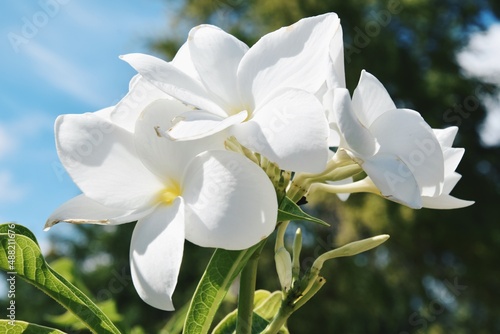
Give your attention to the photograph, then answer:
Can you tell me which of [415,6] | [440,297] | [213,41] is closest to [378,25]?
[415,6]

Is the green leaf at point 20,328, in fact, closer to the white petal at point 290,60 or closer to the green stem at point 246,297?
the green stem at point 246,297

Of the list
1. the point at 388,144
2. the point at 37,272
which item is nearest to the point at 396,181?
the point at 388,144

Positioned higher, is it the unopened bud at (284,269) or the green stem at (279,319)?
the unopened bud at (284,269)

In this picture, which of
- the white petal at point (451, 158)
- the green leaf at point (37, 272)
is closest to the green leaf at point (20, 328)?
the green leaf at point (37, 272)

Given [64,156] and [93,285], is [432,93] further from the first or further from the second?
[64,156]

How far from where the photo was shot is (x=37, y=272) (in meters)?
0.63

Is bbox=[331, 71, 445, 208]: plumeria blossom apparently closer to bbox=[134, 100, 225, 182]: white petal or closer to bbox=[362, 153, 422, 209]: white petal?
bbox=[362, 153, 422, 209]: white petal

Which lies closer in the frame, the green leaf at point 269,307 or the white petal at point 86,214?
the white petal at point 86,214

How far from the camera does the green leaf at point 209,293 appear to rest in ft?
2.03

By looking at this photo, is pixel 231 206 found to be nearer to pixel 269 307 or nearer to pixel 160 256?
pixel 160 256

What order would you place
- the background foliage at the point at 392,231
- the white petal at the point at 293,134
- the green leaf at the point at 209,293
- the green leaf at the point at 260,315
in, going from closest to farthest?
the white petal at the point at 293,134
the green leaf at the point at 209,293
the green leaf at the point at 260,315
the background foliage at the point at 392,231

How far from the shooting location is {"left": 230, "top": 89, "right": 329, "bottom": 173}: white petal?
52 cm

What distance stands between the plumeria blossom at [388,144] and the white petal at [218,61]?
0.39ft

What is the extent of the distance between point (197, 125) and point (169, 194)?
0.34 ft
